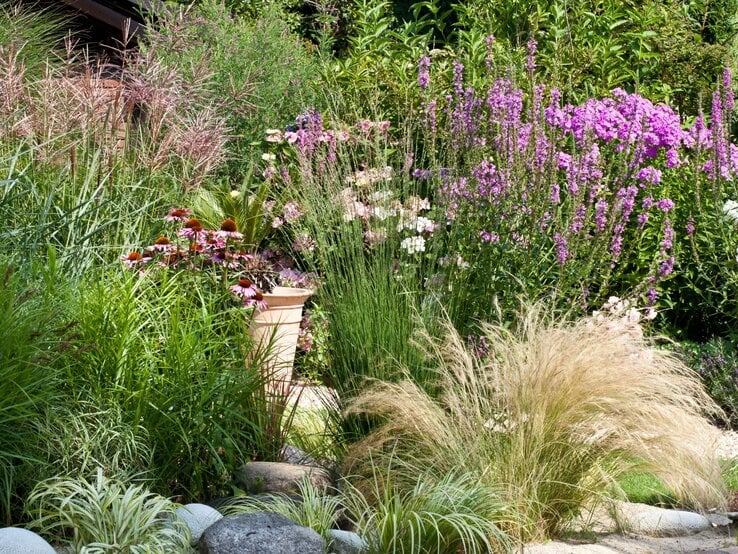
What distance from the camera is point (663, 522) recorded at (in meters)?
4.25

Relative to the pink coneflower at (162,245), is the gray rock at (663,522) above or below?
below

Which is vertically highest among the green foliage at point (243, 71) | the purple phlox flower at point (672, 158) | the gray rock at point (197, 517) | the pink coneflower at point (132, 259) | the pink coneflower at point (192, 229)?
the green foliage at point (243, 71)

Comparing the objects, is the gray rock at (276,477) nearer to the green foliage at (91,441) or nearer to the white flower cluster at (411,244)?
the green foliage at (91,441)

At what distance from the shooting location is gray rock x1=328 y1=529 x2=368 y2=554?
368 centimetres

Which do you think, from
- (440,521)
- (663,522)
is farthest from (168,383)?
(663,522)

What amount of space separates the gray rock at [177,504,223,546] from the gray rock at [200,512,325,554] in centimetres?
20

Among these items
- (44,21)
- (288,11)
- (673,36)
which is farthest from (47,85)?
(288,11)

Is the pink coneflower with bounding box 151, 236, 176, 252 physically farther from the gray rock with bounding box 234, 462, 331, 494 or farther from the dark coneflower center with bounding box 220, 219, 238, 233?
the gray rock with bounding box 234, 462, 331, 494

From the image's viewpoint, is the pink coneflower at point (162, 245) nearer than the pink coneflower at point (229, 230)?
Yes

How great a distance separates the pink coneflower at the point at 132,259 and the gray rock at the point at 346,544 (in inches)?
68.5

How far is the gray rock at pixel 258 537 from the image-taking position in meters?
3.39

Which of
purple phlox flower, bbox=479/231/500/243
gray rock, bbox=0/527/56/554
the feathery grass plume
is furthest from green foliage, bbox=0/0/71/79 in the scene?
gray rock, bbox=0/527/56/554

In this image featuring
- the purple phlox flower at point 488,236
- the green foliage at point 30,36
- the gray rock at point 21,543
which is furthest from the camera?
the green foliage at point 30,36

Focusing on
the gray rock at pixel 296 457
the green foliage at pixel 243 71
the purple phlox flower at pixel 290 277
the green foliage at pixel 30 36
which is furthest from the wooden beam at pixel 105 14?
the gray rock at pixel 296 457
